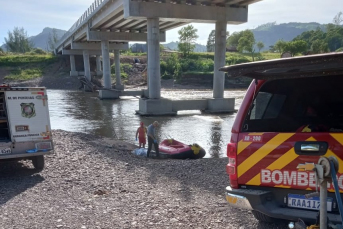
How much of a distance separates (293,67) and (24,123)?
6.33m

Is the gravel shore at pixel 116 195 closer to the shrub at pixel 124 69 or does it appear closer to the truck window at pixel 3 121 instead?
the truck window at pixel 3 121

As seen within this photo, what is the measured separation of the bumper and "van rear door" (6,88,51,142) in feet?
17.8

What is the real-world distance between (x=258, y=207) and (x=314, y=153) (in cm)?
89

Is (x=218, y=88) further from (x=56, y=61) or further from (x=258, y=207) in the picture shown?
(x=56, y=61)

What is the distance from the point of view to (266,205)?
369 cm

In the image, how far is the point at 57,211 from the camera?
5.41 meters

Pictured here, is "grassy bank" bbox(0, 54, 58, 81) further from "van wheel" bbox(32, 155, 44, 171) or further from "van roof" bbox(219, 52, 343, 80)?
"van roof" bbox(219, 52, 343, 80)

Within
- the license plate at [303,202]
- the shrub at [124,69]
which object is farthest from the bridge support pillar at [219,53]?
the shrub at [124,69]

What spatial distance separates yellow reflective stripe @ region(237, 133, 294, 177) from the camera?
3.60 m

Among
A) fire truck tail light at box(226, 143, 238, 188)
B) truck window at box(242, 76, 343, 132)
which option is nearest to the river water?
truck window at box(242, 76, 343, 132)

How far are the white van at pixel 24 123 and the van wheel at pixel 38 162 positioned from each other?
0.53ft

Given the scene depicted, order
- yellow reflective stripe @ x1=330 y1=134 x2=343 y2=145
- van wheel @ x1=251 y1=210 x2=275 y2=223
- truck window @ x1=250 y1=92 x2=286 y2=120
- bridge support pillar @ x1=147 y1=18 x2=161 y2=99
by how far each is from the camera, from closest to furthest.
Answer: yellow reflective stripe @ x1=330 y1=134 x2=343 y2=145, truck window @ x1=250 y1=92 x2=286 y2=120, van wheel @ x1=251 y1=210 x2=275 y2=223, bridge support pillar @ x1=147 y1=18 x2=161 y2=99

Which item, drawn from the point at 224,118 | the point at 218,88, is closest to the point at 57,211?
the point at 224,118

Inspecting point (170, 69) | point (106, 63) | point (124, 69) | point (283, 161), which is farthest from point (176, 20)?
point (124, 69)
